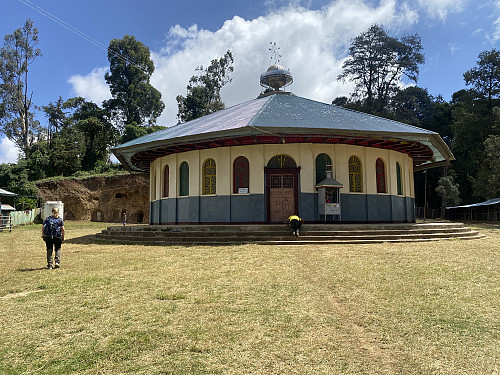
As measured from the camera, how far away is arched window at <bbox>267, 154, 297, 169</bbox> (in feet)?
45.3

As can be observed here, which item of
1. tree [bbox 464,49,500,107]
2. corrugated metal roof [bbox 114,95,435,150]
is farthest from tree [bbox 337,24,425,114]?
corrugated metal roof [bbox 114,95,435,150]

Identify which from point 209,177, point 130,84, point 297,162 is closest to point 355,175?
point 297,162

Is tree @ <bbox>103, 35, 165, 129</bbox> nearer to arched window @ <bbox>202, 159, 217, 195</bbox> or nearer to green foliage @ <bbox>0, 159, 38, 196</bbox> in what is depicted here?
green foliage @ <bbox>0, 159, 38, 196</bbox>

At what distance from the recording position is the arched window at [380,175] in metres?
14.9

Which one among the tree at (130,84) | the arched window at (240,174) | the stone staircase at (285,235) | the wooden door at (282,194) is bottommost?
the stone staircase at (285,235)

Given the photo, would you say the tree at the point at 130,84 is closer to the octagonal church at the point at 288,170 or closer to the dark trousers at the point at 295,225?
the octagonal church at the point at 288,170

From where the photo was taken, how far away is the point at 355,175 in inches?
568

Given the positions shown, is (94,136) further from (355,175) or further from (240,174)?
(355,175)

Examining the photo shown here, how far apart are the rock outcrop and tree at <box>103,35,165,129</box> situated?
1467cm

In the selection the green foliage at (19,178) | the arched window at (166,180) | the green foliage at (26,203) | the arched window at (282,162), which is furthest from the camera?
the green foliage at (19,178)

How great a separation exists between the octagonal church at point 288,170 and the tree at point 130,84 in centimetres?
3340

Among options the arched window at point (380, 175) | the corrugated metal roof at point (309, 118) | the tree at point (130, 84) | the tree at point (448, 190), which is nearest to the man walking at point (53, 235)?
the corrugated metal roof at point (309, 118)

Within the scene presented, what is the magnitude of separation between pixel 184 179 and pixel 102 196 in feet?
70.2

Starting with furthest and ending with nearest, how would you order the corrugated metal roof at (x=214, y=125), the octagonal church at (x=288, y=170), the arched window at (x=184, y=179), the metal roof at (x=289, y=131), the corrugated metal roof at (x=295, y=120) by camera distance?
the arched window at (x=184, y=179) < the octagonal church at (x=288, y=170) < the corrugated metal roof at (x=214, y=125) < the corrugated metal roof at (x=295, y=120) < the metal roof at (x=289, y=131)
